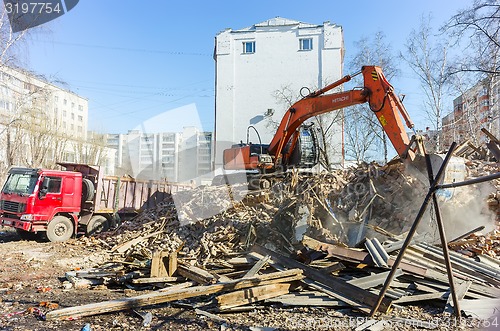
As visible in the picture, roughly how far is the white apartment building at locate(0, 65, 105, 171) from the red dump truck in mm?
4464

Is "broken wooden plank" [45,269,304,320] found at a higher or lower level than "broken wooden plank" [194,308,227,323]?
higher

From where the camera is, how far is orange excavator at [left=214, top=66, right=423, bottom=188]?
791 centimetres

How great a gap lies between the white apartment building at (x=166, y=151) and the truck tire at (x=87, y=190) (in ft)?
101

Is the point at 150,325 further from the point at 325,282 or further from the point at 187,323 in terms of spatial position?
the point at 325,282

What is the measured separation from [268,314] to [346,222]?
3.80 m

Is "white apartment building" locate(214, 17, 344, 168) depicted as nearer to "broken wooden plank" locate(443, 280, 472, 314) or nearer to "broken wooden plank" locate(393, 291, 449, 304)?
"broken wooden plank" locate(443, 280, 472, 314)

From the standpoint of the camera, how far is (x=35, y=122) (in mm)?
23594

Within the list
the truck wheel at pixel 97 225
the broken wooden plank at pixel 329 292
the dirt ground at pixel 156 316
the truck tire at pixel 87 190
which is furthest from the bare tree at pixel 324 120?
the dirt ground at pixel 156 316

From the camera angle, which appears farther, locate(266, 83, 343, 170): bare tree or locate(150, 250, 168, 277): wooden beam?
locate(266, 83, 343, 170): bare tree

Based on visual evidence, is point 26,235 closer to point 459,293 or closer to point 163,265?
point 163,265

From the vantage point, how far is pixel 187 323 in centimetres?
459

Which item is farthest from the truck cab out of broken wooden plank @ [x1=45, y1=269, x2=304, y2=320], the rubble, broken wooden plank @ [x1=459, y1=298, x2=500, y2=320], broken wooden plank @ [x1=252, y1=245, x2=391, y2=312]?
broken wooden plank @ [x1=459, y1=298, x2=500, y2=320]

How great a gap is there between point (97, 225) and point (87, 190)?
1.34 metres

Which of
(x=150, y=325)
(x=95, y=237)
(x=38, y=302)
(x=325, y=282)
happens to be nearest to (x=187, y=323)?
(x=150, y=325)
